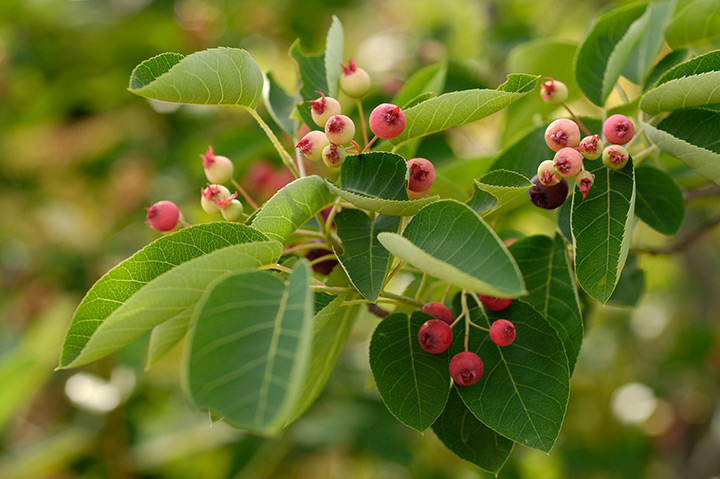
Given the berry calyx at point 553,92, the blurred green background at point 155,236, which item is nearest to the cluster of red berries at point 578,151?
the berry calyx at point 553,92

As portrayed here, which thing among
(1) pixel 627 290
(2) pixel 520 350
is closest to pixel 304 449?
(1) pixel 627 290

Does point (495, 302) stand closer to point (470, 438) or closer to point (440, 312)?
point (440, 312)

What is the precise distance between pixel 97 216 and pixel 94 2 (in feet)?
3.64

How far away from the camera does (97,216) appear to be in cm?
331

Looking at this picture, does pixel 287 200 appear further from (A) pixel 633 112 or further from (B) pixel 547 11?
(B) pixel 547 11

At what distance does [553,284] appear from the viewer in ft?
2.98

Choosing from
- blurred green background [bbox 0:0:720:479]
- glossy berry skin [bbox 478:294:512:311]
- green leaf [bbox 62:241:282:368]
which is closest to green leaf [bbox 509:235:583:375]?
glossy berry skin [bbox 478:294:512:311]

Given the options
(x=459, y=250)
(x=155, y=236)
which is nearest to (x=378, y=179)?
(x=459, y=250)

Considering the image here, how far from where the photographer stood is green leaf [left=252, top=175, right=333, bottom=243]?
716 mm

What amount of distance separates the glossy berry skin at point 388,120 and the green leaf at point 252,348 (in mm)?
275

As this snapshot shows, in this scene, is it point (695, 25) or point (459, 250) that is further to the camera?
point (695, 25)

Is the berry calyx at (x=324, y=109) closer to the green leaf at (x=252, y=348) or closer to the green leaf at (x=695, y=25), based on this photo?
the green leaf at (x=252, y=348)

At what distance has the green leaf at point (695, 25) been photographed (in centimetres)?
104

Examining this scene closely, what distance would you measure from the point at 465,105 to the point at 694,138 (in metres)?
0.33
